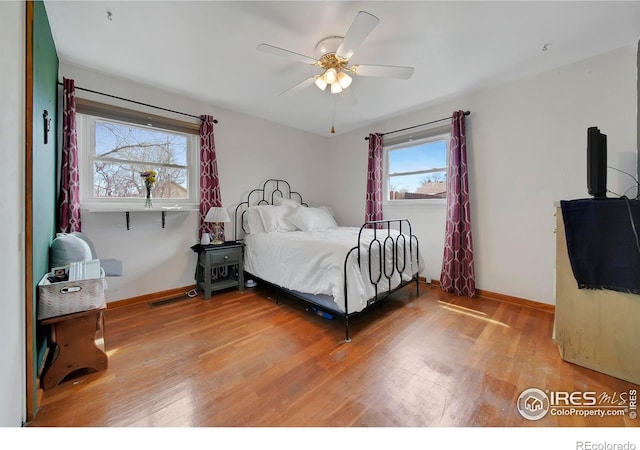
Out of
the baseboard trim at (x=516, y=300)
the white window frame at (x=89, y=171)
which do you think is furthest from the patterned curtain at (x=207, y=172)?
the baseboard trim at (x=516, y=300)

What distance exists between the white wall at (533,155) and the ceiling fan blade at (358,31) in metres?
2.03

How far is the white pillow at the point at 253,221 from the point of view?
3.31 metres

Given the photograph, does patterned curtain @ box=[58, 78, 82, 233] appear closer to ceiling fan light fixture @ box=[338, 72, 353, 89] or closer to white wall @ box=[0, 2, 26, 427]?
white wall @ box=[0, 2, 26, 427]

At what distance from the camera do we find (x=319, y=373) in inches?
63.6

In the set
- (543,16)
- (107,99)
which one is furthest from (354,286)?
(107,99)

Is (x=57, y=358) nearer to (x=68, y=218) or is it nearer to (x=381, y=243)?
(x=68, y=218)

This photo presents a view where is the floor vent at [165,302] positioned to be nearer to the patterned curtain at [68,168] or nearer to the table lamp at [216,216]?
the table lamp at [216,216]

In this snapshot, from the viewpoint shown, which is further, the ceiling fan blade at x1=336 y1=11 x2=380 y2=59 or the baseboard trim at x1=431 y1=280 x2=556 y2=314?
the baseboard trim at x1=431 y1=280 x2=556 y2=314

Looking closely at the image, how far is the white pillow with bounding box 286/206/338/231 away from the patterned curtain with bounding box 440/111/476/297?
1.67 m

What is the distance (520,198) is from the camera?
267 cm

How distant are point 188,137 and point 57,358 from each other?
257cm

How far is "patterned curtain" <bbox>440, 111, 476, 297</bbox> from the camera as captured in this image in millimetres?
2930

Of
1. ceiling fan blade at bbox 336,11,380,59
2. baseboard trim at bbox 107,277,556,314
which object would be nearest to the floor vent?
baseboard trim at bbox 107,277,556,314

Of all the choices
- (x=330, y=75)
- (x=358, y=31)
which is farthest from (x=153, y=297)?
(x=358, y=31)
